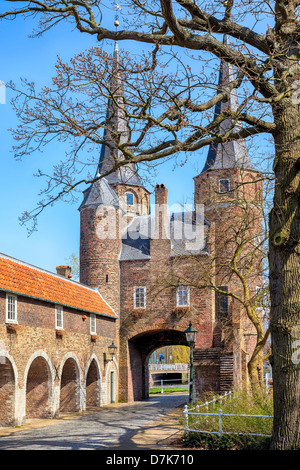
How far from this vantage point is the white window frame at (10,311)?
19.3 metres

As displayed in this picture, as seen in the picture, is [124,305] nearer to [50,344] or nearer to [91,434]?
[50,344]

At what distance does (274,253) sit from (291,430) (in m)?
2.87

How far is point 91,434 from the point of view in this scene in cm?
1619

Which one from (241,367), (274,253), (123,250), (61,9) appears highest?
(61,9)

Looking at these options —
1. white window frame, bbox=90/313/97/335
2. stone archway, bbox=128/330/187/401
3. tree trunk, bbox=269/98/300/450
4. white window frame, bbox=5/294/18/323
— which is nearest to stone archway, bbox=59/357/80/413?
white window frame, bbox=90/313/97/335

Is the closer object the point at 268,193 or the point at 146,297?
the point at 268,193

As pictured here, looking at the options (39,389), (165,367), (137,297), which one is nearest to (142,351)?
(137,297)

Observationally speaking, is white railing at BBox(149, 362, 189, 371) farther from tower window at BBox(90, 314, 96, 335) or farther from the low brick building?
tower window at BBox(90, 314, 96, 335)

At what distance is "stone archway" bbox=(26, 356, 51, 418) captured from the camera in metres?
22.3

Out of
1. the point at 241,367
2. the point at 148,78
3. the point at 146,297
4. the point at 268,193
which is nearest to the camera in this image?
the point at 148,78

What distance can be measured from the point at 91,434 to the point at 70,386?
32.9 feet
